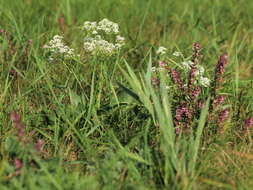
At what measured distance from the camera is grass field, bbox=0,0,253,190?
2076mm

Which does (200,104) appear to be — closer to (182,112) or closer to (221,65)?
(182,112)

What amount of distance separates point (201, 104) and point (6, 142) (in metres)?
0.89

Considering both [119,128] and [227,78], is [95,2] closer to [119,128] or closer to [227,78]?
[227,78]

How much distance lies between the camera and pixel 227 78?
128 inches

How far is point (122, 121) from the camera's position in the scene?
2568 mm

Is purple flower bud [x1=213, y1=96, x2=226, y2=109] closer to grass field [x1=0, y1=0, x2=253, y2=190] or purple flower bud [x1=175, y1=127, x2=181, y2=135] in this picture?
grass field [x1=0, y1=0, x2=253, y2=190]

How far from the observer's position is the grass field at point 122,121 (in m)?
2.08

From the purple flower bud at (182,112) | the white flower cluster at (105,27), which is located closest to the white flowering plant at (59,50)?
the white flower cluster at (105,27)

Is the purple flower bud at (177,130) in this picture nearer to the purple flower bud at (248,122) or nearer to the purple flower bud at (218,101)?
Answer: the purple flower bud at (218,101)

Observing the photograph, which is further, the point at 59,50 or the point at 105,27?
the point at 105,27

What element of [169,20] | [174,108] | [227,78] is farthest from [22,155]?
[169,20]

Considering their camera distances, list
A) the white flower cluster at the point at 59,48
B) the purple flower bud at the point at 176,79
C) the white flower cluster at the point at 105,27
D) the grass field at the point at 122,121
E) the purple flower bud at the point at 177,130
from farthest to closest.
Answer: the white flower cluster at the point at 105,27 → the white flower cluster at the point at 59,48 → the purple flower bud at the point at 176,79 → the purple flower bud at the point at 177,130 → the grass field at the point at 122,121

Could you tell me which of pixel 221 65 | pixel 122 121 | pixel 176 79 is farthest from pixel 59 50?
pixel 221 65

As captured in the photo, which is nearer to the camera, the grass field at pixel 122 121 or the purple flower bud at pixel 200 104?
the grass field at pixel 122 121
